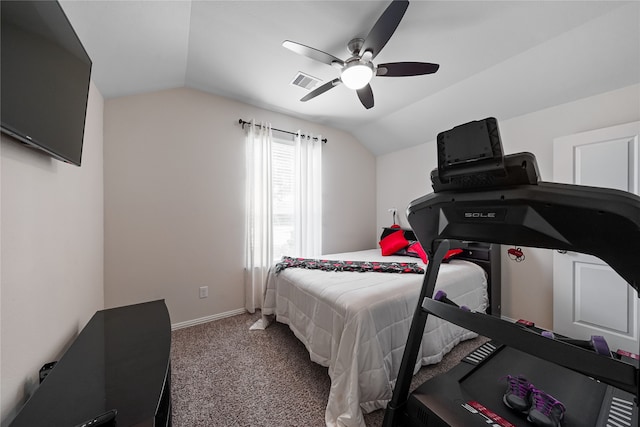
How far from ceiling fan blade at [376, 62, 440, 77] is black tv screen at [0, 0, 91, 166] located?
6.02ft

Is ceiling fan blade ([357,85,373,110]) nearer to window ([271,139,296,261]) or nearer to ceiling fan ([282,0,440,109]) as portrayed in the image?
ceiling fan ([282,0,440,109])

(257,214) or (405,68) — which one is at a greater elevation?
(405,68)

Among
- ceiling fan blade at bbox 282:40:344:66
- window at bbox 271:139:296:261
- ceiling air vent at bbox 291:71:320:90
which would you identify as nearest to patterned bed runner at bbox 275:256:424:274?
window at bbox 271:139:296:261

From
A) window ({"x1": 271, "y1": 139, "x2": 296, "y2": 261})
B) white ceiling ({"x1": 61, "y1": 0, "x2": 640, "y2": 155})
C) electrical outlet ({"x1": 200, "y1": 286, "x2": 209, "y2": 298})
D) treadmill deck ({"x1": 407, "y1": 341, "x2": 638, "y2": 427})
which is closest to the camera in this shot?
treadmill deck ({"x1": 407, "y1": 341, "x2": 638, "y2": 427})

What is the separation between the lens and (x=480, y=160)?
2.64 ft

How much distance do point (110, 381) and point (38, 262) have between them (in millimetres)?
668

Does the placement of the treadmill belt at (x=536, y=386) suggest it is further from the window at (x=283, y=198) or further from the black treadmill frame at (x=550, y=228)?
the window at (x=283, y=198)

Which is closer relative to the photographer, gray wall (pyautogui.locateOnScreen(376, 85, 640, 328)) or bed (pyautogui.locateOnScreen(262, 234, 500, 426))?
bed (pyautogui.locateOnScreen(262, 234, 500, 426))

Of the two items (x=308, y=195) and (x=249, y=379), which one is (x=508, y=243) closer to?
(x=249, y=379)

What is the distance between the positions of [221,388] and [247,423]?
15.2 inches

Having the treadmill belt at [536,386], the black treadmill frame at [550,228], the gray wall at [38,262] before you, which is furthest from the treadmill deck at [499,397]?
the gray wall at [38,262]

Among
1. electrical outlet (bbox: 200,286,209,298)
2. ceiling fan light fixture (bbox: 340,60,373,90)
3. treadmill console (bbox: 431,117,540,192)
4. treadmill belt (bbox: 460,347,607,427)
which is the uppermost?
ceiling fan light fixture (bbox: 340,60,373,90)

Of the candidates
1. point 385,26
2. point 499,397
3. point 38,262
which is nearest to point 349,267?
point 499,397

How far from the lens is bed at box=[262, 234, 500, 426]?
138 centimetres
